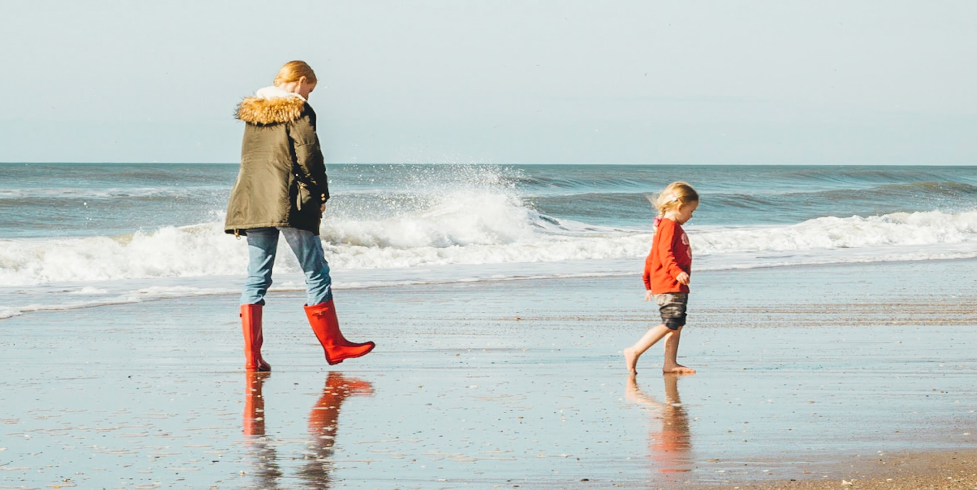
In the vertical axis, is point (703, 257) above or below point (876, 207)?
below

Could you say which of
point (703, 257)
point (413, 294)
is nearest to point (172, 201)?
point (703, 257)

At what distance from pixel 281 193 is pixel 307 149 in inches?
9.7

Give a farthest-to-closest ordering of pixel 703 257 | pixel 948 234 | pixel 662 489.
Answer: pixel 948 234 → pixel 703 257 → pixel 662 489

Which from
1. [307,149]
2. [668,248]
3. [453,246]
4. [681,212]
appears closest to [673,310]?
[668,248]

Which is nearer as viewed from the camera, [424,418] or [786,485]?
[786,485]

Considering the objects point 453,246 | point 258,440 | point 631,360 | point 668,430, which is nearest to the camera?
point 258,440

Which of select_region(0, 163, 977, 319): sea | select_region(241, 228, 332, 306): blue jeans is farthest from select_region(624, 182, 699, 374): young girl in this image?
select_region(0, 163, 977, 319): sea

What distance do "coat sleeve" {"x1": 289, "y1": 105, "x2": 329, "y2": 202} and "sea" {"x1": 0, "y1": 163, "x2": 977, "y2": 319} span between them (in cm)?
373

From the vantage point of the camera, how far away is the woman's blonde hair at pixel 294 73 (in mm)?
5309

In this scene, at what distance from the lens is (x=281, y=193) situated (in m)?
5.18

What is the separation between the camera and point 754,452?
11.8 ft

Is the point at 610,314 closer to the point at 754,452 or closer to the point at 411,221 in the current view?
the point at 754,452

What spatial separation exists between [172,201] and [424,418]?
25932mm

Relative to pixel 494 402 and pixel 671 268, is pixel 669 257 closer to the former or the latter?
pixel 671 268
